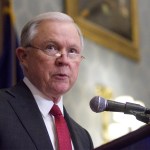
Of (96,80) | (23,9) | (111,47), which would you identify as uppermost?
(23,9)

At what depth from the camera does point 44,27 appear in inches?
105

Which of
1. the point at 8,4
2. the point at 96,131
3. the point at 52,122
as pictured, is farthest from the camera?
the point at 96,131

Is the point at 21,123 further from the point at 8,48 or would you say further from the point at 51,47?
the point at 8,48

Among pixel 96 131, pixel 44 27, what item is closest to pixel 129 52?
pixel 96 131

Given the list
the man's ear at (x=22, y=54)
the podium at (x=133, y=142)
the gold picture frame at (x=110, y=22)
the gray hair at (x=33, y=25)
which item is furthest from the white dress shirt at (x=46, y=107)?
the gold picture frame at (x=110, y=22)

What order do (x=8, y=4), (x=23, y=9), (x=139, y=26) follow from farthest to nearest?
(x=139, y=26) → (x=23, y=9) → (x=8, y=4)

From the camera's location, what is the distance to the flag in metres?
4.50

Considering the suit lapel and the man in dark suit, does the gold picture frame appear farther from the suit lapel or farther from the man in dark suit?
the suit lapel

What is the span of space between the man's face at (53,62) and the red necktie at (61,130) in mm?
87

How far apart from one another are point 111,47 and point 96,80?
658 mm

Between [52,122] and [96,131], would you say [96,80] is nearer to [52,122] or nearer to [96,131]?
[96,131]

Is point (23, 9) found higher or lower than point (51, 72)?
higher

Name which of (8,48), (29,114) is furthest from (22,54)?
(8,48)

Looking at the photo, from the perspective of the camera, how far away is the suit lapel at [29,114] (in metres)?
2.31
